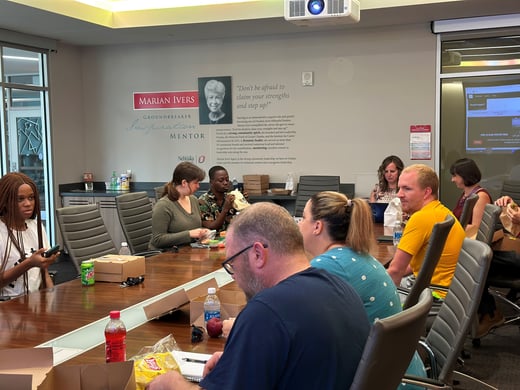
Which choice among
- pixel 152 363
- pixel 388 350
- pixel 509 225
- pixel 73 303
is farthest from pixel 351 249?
pixel 509 225

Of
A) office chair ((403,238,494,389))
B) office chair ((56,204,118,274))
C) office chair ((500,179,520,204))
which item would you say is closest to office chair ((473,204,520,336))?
office chair ((403,238,494,389))

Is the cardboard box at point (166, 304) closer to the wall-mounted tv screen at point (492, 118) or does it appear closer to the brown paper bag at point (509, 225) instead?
the brown paper bag at point (509, 225)

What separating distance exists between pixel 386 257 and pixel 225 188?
6.42 feet

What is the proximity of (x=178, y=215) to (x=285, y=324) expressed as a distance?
3.37m

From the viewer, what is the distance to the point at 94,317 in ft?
8.29

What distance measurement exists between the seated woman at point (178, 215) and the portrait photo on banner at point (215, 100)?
2874 mm

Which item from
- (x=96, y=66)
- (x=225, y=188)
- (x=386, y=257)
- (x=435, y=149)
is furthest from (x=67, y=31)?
(x=386, y=257)

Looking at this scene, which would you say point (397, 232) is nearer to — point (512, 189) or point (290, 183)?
point (512, 189)

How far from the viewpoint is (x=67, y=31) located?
22.3ft

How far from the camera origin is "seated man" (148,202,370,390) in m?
1.27

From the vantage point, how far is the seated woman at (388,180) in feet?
19.9

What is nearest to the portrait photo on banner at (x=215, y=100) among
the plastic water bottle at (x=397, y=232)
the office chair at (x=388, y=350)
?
the plastic water bottle at (x=397, y=232)

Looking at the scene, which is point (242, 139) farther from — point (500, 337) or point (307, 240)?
point (307, 240)

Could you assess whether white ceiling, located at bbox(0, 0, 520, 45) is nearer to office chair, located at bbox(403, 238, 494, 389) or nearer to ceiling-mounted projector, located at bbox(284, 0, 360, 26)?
ceiling-mounted projector, located at bbox(284, 0, 360, 26)
